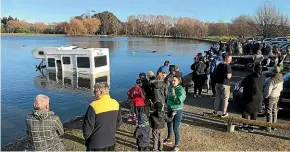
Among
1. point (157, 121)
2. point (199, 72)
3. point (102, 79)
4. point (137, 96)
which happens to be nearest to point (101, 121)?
point (157, 121)

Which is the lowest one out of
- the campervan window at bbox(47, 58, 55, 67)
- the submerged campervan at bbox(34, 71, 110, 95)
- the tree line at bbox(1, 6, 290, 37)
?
the submerged campervan at bbox(34, 71, 110, 95)

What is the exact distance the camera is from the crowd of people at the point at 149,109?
4.30m

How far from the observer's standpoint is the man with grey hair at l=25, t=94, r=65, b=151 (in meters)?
4.15

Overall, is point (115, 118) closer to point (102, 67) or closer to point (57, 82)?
point (57, 82)

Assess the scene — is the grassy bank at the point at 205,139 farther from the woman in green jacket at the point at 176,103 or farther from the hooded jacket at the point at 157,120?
the hooded jacket at the point at 157,120

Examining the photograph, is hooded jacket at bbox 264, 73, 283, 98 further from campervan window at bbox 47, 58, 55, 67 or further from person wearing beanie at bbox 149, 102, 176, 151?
campervan window at bbox 47, 58, 55, 67

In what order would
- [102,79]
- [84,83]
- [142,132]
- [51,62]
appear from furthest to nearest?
[51,62] → [102,79] → [84,83] → [142,132]

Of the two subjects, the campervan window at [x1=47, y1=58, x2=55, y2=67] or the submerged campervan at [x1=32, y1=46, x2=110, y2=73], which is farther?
the campervan window at [x1=47, y1=58, x2=55, y2=67]

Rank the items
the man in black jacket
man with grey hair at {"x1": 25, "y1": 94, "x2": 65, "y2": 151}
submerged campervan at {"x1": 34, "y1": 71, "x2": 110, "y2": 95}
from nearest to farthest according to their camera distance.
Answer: man with grey hair at {"x1": 25, "y1": 94, "x2": 65, "y2": 151}
the man in black jacket
submerged campervan at {"x1": 34, "y1": 71, "x2": 110, "y2": 95}

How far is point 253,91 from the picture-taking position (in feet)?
24.0

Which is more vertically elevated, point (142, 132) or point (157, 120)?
point (157, 120)

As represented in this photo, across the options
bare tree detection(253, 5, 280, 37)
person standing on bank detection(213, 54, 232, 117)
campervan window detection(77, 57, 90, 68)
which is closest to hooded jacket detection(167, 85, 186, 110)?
person standing on bank detection(213, 54, 232, 117)

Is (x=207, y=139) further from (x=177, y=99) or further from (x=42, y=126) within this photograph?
(x=42, y=126)

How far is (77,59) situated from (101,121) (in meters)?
19.4
